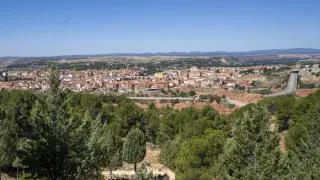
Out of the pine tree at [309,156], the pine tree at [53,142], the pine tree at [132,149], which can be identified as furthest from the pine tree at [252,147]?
the pine tree at [132,149]

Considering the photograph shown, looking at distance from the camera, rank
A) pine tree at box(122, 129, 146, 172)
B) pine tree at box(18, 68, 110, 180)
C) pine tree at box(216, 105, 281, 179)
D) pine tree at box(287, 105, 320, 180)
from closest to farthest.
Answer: pine tree at box(18, 68, 110, 180), pine tree at box(287, 105, 320, 180), pine tree at box(216, 105, 281, 179), pine tree at box(122, 129, 146, 172)

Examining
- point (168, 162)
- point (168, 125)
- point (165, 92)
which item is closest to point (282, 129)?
point (168, 125)

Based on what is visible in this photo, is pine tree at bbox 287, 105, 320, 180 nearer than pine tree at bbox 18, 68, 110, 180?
No

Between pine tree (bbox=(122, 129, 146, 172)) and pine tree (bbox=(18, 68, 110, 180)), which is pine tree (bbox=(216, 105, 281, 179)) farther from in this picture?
pine tree (bbox=(122, 129, 146, 172))

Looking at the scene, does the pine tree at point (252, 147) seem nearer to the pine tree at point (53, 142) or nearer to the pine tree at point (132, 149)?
the pine tree at point (53, 142)

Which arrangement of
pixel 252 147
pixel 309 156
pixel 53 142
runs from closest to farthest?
pixel 53 142 < pixel 252 147 < pixel 309 156

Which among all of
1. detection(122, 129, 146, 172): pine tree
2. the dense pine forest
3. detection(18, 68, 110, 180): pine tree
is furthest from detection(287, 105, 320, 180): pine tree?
detection(122, 129, 146, 172): pine tree

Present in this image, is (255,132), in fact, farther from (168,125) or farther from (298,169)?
(168,125)

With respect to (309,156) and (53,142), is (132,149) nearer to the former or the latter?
(309,156)

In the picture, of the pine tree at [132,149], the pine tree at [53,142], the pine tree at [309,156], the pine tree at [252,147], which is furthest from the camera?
the pine tree at [132,149]

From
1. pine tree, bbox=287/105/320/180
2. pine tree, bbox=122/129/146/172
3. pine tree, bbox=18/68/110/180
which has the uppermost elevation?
pine tree, bbox=18/68/110/180

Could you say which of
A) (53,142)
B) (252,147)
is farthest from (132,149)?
(53,142)

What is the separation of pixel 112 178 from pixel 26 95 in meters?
22.0

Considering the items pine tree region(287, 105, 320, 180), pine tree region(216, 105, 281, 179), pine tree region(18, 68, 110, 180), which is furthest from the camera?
pine tree region(216, 105, 281, 179)
